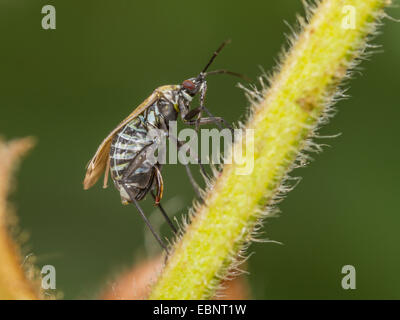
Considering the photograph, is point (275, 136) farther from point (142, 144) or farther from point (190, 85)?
point (190, 85)

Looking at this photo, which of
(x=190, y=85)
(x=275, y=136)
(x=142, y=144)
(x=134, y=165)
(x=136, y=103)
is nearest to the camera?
(x=275, y=136)

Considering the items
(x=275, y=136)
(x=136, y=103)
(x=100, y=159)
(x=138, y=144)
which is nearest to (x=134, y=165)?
(x=138, y=144)

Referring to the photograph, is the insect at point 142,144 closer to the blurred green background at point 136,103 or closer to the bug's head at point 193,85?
the bug's head at point 193,85

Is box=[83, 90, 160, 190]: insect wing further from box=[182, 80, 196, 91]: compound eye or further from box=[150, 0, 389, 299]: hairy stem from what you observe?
box=[150, 0, 389, 299]: hairy stem

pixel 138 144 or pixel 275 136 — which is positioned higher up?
pixel 138 144

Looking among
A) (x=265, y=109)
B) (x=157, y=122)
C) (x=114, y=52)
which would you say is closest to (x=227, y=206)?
(x=265, y=109)

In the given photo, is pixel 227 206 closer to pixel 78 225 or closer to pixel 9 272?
pixel 9 272

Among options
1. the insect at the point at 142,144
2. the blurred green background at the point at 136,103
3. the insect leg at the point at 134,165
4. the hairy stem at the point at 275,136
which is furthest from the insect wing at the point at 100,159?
the hairy stem at the point at 275,136
